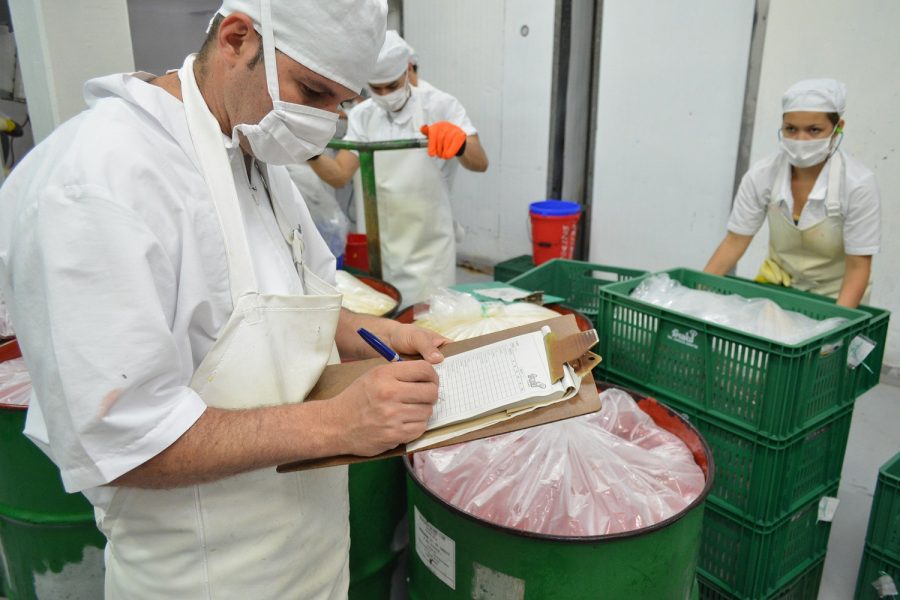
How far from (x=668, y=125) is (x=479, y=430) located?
129 inches

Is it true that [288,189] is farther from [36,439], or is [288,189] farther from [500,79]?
[500,79]

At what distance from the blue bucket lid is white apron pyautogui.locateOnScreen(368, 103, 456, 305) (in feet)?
3.54

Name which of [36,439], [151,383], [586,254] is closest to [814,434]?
[151,383]

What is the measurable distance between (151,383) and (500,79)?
4172mm

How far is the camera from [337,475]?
1021 mm

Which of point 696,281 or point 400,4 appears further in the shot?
point 400,4

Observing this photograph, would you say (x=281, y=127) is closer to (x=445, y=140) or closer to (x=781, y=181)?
(x=445, y=140)

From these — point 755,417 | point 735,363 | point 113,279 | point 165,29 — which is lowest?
point 755,417

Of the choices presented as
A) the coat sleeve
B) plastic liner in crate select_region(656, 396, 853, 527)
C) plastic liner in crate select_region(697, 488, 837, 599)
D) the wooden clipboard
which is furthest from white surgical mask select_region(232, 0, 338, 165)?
plastic liner in crate select_region(697, 488, 837, 599)

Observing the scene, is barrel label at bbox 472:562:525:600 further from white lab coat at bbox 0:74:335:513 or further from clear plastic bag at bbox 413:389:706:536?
white lab coat at bbox 0:74:335:513

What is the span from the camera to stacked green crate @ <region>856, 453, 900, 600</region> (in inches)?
62.2

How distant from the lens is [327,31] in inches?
31.8

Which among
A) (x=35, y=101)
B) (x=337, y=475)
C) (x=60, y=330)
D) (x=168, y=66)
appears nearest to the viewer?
(x=60, y=330)

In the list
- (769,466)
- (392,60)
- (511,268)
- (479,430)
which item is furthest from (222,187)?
(511,268)
